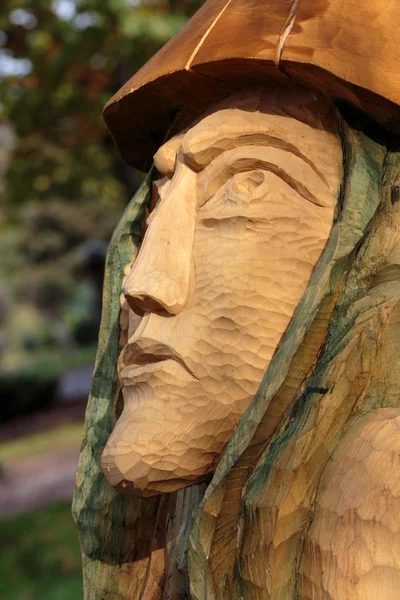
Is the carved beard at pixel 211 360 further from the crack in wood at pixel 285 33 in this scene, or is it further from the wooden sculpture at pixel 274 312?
the crack in wood at pixel 285 33

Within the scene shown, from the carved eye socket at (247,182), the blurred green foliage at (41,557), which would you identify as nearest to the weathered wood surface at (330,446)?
the carved eye socket at (247,182)

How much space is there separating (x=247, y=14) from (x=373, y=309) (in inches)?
19.8

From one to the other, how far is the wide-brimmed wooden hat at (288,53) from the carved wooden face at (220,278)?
69 mm

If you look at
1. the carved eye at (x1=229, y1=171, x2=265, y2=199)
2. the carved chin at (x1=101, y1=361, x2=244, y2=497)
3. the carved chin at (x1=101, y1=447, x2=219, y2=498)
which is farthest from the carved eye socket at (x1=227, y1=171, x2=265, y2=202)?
the carved chin at (x1=101, y1=447, x2=219, y2=498)

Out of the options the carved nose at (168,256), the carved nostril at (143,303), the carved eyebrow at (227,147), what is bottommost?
the carved nostril at (143,303)

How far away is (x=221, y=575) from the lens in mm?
1022

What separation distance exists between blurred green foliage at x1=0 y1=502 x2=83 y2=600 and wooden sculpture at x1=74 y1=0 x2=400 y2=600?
9.13ft

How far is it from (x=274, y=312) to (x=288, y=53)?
37 centimetres

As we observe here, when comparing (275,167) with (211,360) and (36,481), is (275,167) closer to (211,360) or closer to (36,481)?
(211,360)

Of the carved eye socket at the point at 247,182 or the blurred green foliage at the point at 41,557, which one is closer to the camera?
the carved eye socket at the point at 247,182

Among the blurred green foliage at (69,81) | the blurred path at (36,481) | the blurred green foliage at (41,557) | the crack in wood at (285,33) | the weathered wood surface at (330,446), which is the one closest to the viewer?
the weathered wood surface at (330,446)

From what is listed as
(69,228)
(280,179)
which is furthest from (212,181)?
(69,228)

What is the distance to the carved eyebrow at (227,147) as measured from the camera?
1091 mm

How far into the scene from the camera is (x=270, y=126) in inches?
43.3
